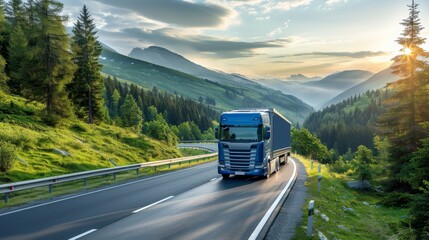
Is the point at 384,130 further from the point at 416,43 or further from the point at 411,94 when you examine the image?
the point at 416,43

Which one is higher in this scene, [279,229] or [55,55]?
[55,55]

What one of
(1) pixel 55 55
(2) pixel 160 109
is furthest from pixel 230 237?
(2) pixel 160 109

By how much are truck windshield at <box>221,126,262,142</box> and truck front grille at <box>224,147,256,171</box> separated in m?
0.60

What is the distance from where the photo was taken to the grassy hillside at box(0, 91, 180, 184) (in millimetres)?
23333

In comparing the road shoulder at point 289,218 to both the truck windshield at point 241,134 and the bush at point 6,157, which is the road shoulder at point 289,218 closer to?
the truck windshield at point 241,134

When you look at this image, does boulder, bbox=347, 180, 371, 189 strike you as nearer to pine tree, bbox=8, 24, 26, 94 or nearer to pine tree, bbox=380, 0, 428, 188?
pine tree, bbox=380, 0, 428, 188

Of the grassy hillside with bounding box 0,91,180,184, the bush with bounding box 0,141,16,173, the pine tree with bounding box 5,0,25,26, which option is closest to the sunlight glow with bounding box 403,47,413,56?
the grassy hillside with bounding box 0,91,180,184

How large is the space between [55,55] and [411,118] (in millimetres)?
31756

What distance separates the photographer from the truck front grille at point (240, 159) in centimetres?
1864

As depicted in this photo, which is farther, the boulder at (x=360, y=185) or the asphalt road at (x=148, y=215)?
the boulder at (x=360, y=185)

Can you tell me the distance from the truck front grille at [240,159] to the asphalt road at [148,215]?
213 cm

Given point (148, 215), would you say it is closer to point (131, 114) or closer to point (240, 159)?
point (240, 159)

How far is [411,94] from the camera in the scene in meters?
24.0

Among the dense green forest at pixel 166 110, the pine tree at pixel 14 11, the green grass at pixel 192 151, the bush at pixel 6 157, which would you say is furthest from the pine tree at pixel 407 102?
the dense green forest at pixel 166 110
